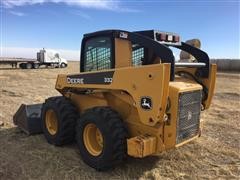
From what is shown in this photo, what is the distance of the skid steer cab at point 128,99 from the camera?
4457 millimetres

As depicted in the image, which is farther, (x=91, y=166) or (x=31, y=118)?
(x=31, y=118)

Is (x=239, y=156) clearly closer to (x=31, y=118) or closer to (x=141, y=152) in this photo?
(x=141, y=152)

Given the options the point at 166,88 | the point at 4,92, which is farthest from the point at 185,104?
the point at 4,92

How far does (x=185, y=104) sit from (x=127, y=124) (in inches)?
38.0

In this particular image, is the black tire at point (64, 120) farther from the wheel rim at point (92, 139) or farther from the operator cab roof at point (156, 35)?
the operator cab roof at point (156, 35)

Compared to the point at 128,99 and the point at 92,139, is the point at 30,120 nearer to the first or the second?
the point at 92,139

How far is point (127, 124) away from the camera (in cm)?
507

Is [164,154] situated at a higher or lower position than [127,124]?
lower

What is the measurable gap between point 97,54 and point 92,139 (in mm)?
1532

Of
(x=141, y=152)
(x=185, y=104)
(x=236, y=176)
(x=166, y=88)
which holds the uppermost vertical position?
(x=166, y=88)

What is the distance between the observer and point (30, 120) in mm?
6805

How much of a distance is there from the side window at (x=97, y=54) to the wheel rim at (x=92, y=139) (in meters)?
1.09

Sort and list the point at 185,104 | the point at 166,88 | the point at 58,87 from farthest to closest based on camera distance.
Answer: the point at 58,87, the point at 185,104, the point at 166,88

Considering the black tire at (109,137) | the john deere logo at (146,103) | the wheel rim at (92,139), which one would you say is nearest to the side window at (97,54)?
the black tire at (109,137)
